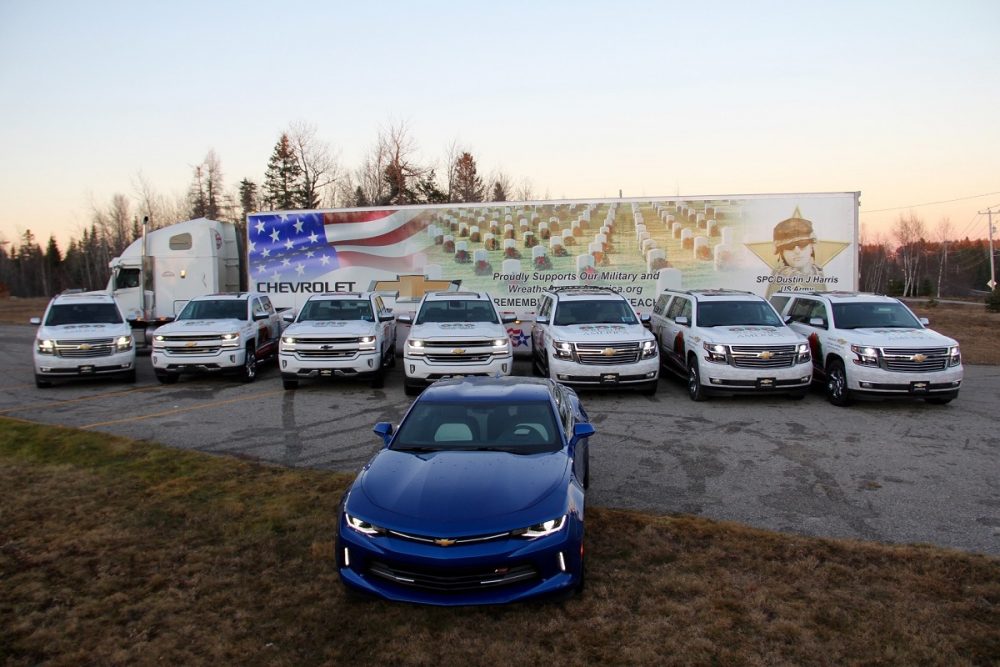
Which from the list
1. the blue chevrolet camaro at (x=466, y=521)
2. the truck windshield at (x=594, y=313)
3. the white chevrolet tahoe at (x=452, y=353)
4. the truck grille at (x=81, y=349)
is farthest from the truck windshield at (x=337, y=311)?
the blue chevrolet camaro at (x=466, y=521)

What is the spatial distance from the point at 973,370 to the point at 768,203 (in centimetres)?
592

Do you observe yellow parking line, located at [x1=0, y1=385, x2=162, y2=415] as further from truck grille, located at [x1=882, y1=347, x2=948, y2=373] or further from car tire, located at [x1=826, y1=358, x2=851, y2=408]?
truck grille, located at [x1=882, y1=347, x2=948, y2=373]

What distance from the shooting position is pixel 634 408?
11711 mm

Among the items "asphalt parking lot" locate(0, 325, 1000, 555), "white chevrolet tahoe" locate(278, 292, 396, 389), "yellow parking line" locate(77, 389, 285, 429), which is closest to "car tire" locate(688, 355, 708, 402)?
"asphalt parking lot" locate(0, 325, 1000, 555)

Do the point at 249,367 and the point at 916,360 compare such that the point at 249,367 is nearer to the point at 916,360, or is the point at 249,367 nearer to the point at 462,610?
the point at 462,610

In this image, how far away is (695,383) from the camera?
12.4 meters

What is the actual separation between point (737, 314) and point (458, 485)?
974 cm

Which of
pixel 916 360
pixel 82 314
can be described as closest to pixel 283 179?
pixel 82 314

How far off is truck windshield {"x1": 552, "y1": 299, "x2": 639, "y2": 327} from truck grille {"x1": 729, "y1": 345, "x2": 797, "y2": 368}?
2.28 metres

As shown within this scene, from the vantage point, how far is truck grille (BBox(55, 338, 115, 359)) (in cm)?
1426

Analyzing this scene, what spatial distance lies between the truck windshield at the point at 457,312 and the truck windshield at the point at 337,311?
1.22 meters

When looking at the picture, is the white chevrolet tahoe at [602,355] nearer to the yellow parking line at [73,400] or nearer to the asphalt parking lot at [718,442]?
the asphalt parking lot at [718,442]

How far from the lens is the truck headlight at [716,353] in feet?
39.1

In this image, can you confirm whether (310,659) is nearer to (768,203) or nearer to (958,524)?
(958,524)
